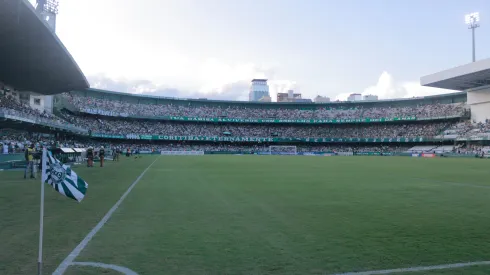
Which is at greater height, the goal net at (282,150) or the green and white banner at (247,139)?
the green and white banner at (247,139)

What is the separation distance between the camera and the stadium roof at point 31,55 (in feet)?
54.8

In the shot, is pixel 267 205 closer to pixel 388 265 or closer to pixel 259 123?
pixel 388 265

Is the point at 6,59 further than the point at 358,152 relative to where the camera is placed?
No

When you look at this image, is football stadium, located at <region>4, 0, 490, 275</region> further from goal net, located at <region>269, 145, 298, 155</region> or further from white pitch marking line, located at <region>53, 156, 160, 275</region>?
goal net, located at <region>269, 145, 298, 155</region>

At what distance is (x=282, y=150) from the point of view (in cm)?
9794

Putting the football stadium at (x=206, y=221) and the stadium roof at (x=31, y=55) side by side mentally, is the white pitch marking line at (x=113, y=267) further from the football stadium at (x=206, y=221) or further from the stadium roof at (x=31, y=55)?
the stadium roof at (x=31, y=55)

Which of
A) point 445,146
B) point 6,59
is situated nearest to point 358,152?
point 445,146

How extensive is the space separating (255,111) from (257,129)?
19.4ft

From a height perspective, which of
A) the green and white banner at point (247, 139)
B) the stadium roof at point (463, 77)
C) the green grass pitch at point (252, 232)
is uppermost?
the stadium roof at point (463, 77)

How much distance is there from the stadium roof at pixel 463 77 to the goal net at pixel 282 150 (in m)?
35.8

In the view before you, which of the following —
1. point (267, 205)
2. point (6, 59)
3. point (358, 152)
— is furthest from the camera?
point (358, 152)

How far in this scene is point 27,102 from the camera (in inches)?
1930

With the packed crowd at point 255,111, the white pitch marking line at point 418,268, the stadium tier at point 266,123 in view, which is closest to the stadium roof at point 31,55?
the white pitch marking line at point 418,268

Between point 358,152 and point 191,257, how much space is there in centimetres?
9103
